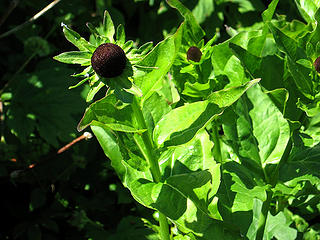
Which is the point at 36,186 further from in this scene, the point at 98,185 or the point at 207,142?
the point at 207,142

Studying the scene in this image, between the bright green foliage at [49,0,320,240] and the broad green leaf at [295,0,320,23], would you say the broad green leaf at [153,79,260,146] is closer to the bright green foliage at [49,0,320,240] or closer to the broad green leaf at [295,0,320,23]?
the bright green foliage at [49,0,320,240]

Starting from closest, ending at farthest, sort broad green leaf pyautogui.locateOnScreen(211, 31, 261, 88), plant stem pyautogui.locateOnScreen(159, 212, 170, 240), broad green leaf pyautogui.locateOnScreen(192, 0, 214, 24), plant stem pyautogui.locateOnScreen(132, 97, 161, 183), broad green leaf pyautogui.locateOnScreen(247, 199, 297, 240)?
1. plant stem pyautogui.locateOnScreen(132, 97, 161, 183)
2. plant stem pyautogui.locateOnScreen(159, 212, 170, 240)
3. broad green leaf pyautogui.locateOnScreen(211, 31, 261, 88)
4. broad green leaf pyautogui.locateOnScreen(247, 199, 297, 240)
5. broad green leaf pyautogui.locateOnScreen(192, 0, 214, 24)

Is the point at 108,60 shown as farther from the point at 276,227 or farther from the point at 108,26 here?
the point at 276,227

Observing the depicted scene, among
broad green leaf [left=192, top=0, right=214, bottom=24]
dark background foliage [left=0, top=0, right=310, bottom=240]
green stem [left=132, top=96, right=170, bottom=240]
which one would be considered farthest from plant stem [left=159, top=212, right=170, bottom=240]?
broad green leaf [left=192, top=0, right=214, bottom=24]

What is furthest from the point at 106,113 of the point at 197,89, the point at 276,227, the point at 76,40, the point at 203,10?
the point at 203,10

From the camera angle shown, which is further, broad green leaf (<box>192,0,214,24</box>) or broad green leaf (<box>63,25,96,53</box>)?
broad green leaf (<box>192,0,214,24</box>)

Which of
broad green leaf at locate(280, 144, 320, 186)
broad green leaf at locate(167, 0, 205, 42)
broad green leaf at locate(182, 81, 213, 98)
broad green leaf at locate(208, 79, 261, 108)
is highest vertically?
broad green leaf at locate(167, 0, 205, 42)

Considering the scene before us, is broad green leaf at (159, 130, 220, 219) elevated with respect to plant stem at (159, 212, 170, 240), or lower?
elevated
